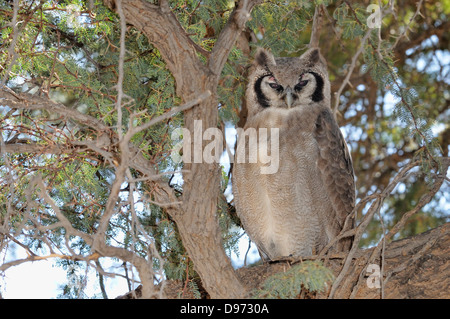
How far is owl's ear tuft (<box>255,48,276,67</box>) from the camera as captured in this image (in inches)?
145

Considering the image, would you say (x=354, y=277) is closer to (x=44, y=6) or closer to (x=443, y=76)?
(x=44, y=6)

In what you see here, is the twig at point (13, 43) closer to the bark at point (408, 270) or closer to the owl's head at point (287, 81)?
the bark at point (408, 270)

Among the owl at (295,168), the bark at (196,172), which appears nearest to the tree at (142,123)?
the bark at (196,172)

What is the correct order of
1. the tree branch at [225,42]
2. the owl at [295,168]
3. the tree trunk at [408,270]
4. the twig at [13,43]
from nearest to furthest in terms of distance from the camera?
the twig at [13,43] < the tree branch at [225,42] < the tree trunk at [408,270] < the owl at [295,168]

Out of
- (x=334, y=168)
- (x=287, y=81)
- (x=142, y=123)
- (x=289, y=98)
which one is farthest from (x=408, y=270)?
(x=142, y=123)

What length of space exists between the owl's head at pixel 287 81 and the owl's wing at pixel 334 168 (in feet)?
0.60

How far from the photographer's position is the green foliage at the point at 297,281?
2.42m

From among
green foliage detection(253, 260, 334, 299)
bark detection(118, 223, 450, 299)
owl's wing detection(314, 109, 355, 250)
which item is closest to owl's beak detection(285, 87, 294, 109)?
owl's wing detection(314, 109, 355, 250)

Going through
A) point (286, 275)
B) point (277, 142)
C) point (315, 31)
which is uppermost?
point (315, 31)

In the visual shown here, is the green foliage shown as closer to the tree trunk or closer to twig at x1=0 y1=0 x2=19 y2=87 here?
the tree trunk

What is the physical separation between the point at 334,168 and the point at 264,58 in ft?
2.87
